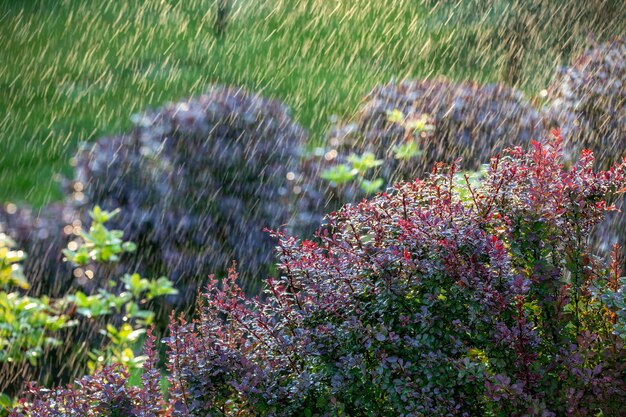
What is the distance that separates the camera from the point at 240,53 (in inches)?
379

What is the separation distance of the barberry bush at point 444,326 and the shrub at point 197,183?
2.20 metres

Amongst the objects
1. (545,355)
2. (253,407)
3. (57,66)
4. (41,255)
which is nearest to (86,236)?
(41,255)

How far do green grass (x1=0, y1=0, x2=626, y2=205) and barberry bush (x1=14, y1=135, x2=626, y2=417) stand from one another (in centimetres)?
479

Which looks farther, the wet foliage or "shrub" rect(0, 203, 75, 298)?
"shrub" rect(0, 203, 75, 298)

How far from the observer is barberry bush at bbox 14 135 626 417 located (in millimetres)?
1824

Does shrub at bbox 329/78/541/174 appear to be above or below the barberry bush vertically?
below

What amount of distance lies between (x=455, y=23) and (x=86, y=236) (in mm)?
7216

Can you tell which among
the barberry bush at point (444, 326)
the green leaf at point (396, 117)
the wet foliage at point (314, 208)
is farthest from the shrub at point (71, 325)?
the green leaf at point (396, 117)

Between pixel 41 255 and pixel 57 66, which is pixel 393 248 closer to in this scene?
pixel 41 255

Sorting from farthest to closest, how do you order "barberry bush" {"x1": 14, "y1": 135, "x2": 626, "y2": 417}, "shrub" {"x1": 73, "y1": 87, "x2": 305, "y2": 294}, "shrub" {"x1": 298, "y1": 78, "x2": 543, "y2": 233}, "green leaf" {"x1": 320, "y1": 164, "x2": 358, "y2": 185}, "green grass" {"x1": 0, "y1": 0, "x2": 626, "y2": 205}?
"green grass" {"x1": 0, "y1": 0, "x2": 626, "y2": 205}, "shrub" {"x1": 298, "y1": 78, "x2": 543, "y2": 233}, "green leaf" {"x1": 320, "y1": 164, "x2": 358, "y2": 185}, "shrub" {"x1": 73, "y1": 87, "x2": 305, "y2": 294}, "barberry bush" {"x1": 14, "y1": 135, "x2": 626, "y2": 417}

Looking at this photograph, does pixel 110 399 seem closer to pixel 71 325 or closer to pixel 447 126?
pixel 71 325

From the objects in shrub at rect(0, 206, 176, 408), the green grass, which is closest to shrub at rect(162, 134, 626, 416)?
shrub at rect(0, 206, 176, 408)

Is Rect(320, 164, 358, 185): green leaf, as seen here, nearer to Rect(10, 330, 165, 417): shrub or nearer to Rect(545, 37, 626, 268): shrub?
Rect(545, 37, 626, 268): shrub

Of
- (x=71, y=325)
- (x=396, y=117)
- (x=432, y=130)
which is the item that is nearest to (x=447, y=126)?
(x=432, y=130)
